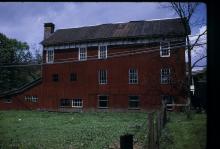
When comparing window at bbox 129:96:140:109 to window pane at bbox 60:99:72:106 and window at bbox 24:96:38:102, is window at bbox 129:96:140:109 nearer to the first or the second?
window pane at bbox 60:99:72:106

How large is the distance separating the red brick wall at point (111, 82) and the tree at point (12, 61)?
639 inches

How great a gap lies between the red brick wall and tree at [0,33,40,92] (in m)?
16.2

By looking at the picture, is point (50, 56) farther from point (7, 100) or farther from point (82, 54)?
point (7, 100)

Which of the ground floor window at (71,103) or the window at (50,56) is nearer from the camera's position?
the ground floor window at (71,103)

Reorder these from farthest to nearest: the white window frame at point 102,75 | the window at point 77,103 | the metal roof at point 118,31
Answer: the window at point 77,103 < the white window frame at point 102,75 < the metal roof at point 118,31

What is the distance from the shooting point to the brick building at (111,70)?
32406 millimetres

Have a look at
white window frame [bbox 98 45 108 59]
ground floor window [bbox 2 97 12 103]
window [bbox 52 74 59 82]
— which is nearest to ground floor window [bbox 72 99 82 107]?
window [bbox 52 74 59 82]

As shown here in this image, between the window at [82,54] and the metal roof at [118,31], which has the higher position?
the metal roof at [118,31]

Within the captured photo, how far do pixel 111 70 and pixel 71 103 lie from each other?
571 centimetres

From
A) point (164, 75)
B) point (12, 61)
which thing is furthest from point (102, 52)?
point (12, 61)

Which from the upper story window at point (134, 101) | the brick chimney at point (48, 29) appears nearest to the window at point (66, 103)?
the upper story window at point (134, 101)

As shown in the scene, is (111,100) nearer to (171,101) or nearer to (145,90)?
(145,90)

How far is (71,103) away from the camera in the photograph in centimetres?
3644

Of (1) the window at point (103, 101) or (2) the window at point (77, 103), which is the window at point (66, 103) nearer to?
(2) the window at point (77, 103)
